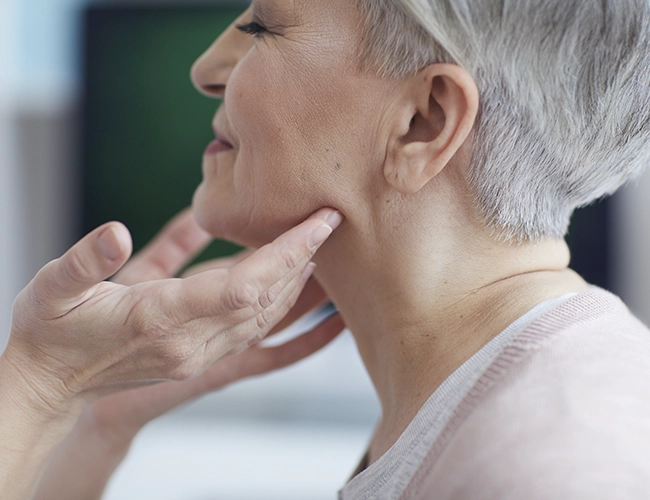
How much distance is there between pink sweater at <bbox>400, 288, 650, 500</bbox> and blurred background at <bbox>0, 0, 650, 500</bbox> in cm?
119

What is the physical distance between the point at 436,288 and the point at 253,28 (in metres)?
0.38

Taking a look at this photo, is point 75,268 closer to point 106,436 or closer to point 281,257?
point 281,257

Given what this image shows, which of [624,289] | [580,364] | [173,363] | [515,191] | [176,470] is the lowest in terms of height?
[176,470]

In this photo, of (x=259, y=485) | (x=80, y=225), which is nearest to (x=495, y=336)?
(x=259, y=485)

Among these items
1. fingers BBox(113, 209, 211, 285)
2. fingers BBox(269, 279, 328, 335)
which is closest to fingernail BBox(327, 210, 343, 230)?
fingers BBox(269, 279, 328, 335)

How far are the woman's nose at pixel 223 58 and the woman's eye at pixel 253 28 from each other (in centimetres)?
3

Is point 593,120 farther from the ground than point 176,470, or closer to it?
farther from the ground

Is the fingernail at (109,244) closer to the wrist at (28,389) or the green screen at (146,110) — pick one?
the wrist at (28,389)

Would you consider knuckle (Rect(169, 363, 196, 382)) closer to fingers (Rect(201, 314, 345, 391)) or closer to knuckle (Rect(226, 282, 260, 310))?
knuckle (Rect(226, 282, 260, 310))

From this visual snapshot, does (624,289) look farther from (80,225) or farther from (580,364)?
(80,225)

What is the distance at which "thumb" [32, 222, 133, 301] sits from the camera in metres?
0.64

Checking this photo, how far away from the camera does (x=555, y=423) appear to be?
0.52 m

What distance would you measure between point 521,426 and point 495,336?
0.17 metres

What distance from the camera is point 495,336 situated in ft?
2.29
